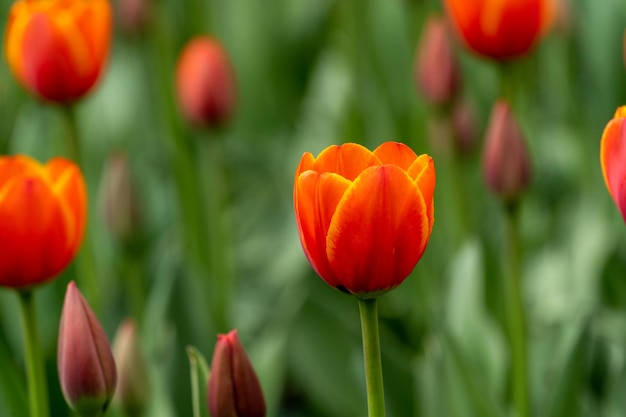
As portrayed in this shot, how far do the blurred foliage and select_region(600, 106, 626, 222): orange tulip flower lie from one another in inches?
13.5

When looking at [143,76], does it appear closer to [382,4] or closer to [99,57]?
[382,4]

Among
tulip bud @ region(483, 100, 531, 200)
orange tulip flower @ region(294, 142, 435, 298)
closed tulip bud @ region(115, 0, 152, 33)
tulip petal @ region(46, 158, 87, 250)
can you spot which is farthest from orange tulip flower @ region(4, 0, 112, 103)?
closed tulip bud @ region(115, 0, 152, 33)

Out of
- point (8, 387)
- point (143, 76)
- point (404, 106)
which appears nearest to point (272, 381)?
point (8, 387)

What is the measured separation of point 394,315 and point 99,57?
0.67 m

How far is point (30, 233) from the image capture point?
1014 millimetres

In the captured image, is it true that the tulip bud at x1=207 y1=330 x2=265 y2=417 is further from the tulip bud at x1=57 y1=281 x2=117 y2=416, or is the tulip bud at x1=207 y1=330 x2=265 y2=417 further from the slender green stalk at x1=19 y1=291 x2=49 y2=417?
the slender green stalk at x1=19 y1=291 x2=49 y2=417

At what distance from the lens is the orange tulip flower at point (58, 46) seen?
1.33m

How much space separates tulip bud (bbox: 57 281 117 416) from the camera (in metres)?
0.91

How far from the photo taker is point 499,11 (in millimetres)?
1291

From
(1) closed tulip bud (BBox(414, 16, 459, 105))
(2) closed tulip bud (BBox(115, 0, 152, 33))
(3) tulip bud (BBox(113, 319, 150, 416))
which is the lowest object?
(3) tulip bud (BBox(113, 319, 150, 416))

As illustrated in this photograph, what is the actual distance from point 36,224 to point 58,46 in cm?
36

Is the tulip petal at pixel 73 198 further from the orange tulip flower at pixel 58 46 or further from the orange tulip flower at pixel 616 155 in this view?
the orange tulip flower at pixel 616 155

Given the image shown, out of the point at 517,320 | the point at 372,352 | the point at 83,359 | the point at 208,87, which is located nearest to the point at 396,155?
the point at 372,352

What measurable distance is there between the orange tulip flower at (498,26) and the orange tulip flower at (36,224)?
513 mm
